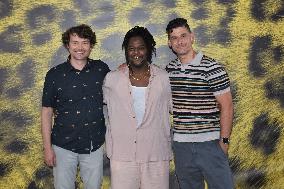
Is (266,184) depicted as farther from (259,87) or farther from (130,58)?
(130,58)

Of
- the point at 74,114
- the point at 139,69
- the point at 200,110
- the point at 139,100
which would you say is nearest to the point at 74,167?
the point at 74,114

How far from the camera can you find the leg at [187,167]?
7.68 feet

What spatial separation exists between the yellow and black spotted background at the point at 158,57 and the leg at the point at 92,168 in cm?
40

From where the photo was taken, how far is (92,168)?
2.41m

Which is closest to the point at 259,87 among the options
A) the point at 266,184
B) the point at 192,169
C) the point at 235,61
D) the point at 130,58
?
the point at 235,61

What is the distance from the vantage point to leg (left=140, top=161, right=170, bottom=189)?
2299 mm

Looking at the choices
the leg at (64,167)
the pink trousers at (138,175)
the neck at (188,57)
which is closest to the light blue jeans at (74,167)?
the leg at (64,167)

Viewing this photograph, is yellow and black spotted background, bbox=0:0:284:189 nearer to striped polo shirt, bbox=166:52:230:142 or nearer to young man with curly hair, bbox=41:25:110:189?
young man with curly hair, bbox=41:25:110:189

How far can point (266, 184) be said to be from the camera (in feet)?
9.63

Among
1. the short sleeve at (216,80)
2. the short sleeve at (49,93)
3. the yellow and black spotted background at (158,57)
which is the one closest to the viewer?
the short sleeve at (216,80)

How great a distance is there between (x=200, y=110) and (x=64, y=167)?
845 mm

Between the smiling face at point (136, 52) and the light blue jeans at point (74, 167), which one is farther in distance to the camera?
the light blue jeans at point (74, 167)

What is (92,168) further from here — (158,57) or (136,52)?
(158,57)

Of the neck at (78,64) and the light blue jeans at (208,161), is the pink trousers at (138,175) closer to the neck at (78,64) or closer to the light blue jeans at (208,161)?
the light blue jeans at (208,161)
